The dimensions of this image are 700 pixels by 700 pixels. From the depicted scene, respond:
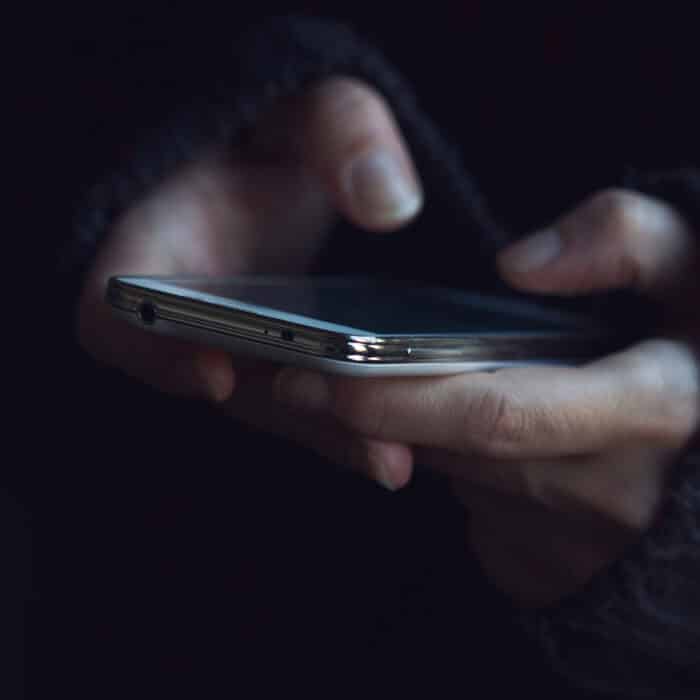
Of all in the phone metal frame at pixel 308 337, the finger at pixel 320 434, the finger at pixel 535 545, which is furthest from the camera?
the finger at pixel 535 545

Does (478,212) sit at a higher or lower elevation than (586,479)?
higher

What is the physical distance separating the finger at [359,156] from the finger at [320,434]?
18cm

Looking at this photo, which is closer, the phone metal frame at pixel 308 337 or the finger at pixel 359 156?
the phone metal frame at pixel 308 337

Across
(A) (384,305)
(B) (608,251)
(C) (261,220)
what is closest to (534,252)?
(B) (608,251)

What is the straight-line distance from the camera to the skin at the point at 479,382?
48cm

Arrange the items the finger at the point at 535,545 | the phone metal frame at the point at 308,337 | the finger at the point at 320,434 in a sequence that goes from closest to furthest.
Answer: the phone metal frame at the point at 308,337 < the finger at the point at 320,434 < the finger at the point at 535,545

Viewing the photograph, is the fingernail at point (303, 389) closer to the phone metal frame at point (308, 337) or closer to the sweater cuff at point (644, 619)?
the phone metal frame at point (308, 337)

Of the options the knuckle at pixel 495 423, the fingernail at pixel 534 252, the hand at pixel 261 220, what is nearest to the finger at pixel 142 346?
the hand at pixel 261 220

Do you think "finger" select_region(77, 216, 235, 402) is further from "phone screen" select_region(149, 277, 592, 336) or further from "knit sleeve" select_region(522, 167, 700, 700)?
"knit sleeve" select_region(522, 167, 700, 700)

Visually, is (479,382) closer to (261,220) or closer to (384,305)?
(384,305)

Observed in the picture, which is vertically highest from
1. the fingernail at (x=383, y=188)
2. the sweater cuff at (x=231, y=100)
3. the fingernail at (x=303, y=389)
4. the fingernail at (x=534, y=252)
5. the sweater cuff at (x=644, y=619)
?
the sweater cuff at (x=231, y=100)

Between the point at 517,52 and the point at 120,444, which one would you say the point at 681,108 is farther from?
the point at 120,444

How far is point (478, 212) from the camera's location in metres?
0.77

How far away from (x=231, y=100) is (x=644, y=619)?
18.3 inches
